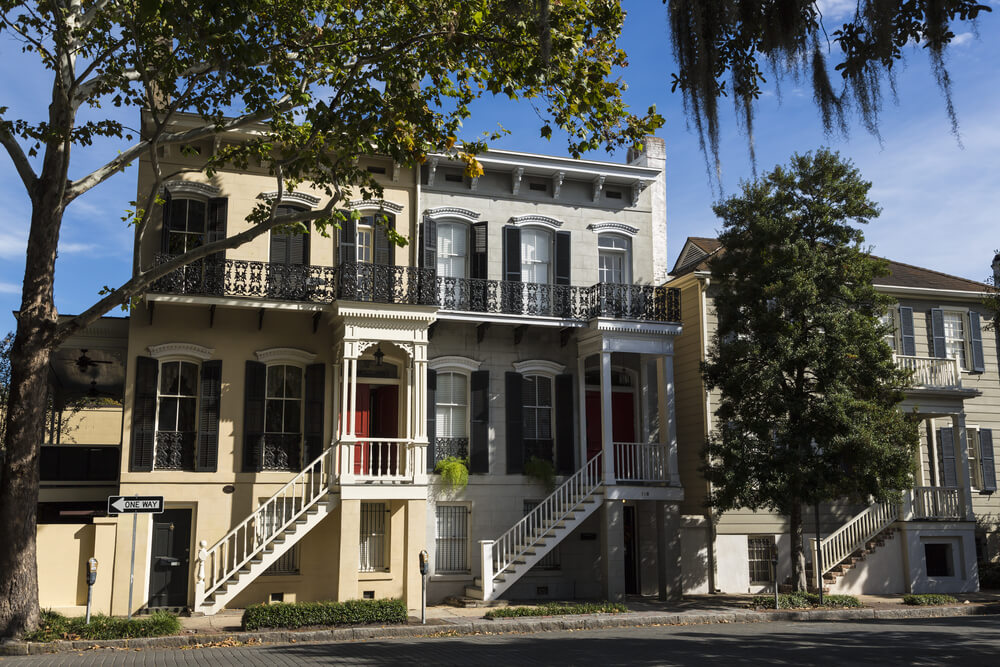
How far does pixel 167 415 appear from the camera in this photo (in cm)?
1991

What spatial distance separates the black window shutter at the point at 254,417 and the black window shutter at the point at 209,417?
23.8 inches

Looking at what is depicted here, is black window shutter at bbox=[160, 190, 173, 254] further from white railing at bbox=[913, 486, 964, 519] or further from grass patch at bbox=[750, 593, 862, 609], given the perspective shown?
white railing at bbox=[913, 486, 964, 519]

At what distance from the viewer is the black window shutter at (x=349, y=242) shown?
21.3 metres

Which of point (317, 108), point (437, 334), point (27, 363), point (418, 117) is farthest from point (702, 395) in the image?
point (27, 363)

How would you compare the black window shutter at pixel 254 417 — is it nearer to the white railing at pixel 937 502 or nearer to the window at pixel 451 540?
the window at pixel 451 540

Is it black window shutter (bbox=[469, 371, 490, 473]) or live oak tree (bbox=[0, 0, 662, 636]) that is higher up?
live oak tree (bbox=[0, 0, 662, 636])

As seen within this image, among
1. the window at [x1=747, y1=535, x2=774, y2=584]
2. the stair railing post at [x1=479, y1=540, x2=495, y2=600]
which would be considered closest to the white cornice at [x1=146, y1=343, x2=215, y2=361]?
the stair railing post at [x1=479, y1=540, x2=495, y2=600]

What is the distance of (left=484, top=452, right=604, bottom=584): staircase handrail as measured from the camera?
20.1m

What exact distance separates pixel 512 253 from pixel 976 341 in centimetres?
1532

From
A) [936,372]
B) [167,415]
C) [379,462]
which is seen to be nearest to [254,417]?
[167,415]

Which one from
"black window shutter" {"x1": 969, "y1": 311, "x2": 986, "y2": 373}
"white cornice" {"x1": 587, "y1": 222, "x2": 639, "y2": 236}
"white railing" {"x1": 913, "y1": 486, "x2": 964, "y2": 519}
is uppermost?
"white cornice" {"x1": 587, "y1": 222, "x2": 639, "y2": 236}

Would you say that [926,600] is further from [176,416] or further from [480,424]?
[176,416]

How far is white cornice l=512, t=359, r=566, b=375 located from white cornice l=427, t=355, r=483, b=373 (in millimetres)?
1020

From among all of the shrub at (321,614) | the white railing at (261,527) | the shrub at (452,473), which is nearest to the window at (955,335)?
the shrub at (452,473)
